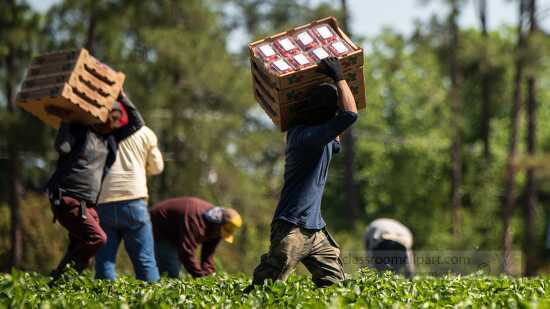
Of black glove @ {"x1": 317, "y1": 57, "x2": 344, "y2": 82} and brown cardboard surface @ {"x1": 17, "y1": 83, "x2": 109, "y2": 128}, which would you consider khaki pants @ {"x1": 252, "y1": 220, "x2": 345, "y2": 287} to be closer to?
black glove @ {"x1": 317, "y1": 57, "x2": 344, "y2": 82}

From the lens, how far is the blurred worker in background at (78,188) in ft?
26.3

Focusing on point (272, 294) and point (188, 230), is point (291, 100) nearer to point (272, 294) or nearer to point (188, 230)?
point (272, 294)

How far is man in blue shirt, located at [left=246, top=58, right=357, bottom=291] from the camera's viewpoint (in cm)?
654

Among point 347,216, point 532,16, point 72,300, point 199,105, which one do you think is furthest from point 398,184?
point 72,300

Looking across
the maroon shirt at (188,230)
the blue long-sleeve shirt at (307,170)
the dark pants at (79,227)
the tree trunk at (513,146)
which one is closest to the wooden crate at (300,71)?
the blue long-sleeve shirt at (307,170)

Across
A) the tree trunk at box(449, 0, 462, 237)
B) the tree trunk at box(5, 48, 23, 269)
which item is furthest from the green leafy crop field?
the tree trunk at box(449, 0, 462, 237)

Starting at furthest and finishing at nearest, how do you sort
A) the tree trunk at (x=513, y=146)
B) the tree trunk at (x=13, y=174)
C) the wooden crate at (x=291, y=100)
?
the tree trunk at (x=513, y=146) → the tree trunk at (x=13, y=174) → the wooden crate at (x=291, y=100)

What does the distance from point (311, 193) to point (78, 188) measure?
2414 millimetres

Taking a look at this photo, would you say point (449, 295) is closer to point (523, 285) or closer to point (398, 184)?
point (523, 285)

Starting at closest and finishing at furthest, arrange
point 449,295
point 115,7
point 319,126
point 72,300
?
1. point 72,300
2. point 449,295
3. point 319,126
4. point 115,7

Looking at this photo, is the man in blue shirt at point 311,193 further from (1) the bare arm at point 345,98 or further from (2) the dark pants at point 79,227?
(2) the dark pants at point 79,227

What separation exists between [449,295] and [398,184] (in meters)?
41.3

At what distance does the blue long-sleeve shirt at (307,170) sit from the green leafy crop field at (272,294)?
0.50m

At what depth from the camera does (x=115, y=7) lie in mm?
26172
